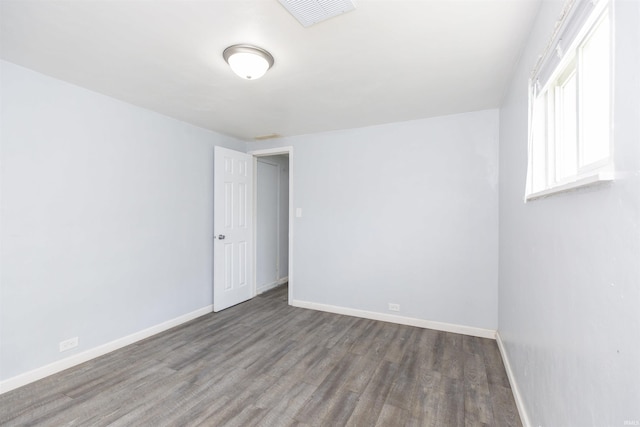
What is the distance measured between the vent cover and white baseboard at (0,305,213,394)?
315cm

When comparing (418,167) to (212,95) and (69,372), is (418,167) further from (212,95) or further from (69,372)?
(69,372)

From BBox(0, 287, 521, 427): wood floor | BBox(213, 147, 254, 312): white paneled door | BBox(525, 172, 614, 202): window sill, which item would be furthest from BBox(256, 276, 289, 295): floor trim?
BBox(525, 172, 614, 202): window sill

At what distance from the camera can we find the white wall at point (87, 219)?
6.91 ft

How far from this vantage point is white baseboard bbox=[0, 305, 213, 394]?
2.09 meters

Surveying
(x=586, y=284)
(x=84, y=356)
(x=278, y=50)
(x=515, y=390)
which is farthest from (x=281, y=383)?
(x=278, y=50)

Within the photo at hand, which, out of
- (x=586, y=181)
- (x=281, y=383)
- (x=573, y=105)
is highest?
(x=573, y=105)

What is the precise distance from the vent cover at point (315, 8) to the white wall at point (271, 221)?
322 cm

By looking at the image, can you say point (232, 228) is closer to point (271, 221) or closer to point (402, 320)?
point (271, 221)

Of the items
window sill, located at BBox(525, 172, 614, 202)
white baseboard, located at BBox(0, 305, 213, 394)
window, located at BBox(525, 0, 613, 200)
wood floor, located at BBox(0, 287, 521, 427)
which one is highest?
window, located at BBox(525, 0, 613, 200)

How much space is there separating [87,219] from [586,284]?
3.38 m

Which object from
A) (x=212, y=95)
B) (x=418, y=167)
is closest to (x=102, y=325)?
(x=212, y=95)

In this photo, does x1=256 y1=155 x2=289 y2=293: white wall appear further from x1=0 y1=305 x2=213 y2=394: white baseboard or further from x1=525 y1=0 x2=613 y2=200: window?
x1=525 y1=0 x2=613 y2=200: window

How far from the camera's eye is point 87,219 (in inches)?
99.6

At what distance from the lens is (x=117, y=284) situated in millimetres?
2758
